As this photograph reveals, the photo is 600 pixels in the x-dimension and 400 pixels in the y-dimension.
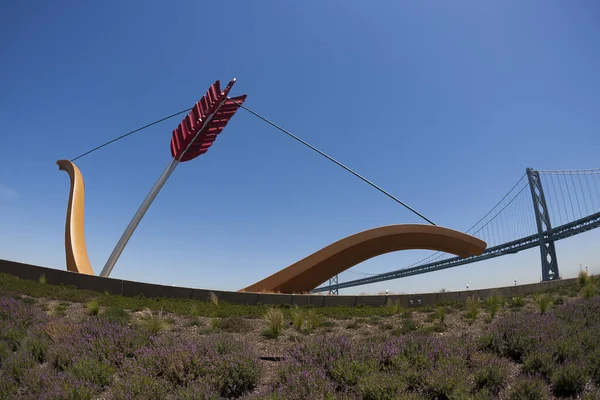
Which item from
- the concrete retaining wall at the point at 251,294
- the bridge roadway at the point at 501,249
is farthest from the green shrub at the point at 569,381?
the bridge roadway at the point at 501,249

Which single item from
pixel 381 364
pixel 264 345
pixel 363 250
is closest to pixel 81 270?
pixel 363 250

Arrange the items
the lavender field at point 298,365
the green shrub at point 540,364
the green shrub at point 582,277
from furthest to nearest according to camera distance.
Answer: the green shrub at point 582,277
the green shrub at point 540,364
the lavender field at point 298,365

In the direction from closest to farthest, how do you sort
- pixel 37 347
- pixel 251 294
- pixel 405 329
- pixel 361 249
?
pixel 37 347
pixel 405 329
pixel 251 294
pixel 361 249

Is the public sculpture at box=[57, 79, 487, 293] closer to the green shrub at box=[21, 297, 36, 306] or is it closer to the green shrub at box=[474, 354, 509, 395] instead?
the green shrub at box=[21, 297, 36, 306]

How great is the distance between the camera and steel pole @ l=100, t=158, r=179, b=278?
17.2 m

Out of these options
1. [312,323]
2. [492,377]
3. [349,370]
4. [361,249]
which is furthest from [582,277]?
[349,370]

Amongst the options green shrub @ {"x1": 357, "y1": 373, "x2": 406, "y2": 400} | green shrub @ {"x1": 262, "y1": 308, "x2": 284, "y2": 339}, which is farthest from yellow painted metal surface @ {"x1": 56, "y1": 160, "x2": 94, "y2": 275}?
green shrub @ {"x1": 357, "y1": 373, "x2": 406, "y2": 400}

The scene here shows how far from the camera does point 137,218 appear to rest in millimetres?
Result: 18438

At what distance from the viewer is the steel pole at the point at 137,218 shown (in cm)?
1717

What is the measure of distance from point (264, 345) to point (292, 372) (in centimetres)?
191

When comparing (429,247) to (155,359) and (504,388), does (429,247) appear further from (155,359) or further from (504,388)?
(155,359)

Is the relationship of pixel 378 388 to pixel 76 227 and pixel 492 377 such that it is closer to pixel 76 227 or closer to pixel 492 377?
pixel 492 377

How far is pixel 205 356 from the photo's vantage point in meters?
4.14

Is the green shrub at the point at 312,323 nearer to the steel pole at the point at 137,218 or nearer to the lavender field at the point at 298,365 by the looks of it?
the lavender field at the point at 298,365
